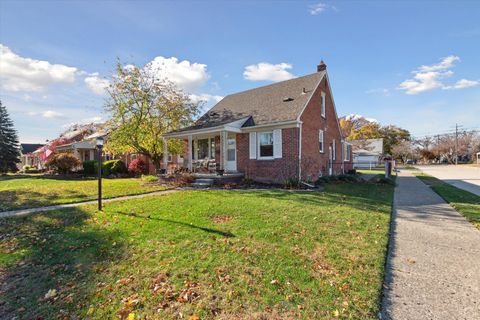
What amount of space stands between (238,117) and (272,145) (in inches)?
117

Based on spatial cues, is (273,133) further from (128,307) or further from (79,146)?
(79,146)

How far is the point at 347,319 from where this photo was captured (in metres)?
2.61

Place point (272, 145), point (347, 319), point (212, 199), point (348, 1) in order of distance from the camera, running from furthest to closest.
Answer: point (272, 145)
point (348, 1)
point (212, 199)
point (347, 319)

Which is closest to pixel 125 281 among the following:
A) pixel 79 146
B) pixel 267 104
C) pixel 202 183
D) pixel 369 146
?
pixel 202 183

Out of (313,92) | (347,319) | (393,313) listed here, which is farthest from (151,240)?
(313,92)

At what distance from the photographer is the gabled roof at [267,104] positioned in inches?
540

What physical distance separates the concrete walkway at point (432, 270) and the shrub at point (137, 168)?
1925cm

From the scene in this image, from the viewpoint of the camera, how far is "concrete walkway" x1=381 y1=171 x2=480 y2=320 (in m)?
2.83

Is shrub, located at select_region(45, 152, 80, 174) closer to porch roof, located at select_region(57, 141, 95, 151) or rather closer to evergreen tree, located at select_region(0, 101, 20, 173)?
porch roof, located at select_region(57, 141, 95, 151)

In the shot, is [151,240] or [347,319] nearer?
[347,319]

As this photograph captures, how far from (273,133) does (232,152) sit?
9.87 ft

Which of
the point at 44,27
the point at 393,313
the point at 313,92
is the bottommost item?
the point at 393,313

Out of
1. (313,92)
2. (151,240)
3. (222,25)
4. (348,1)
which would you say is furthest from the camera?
(313,92)

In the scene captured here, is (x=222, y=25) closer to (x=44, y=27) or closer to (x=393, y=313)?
(x=44, y=27)
